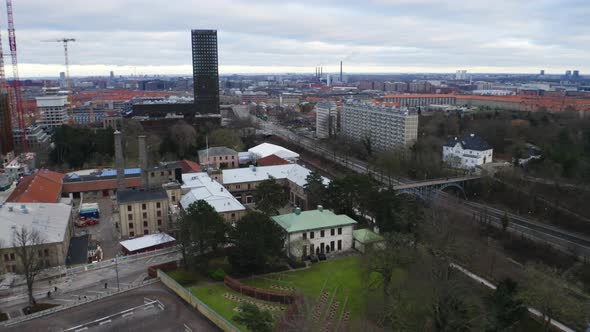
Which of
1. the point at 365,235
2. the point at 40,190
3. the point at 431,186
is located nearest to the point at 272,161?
the point at 431,186

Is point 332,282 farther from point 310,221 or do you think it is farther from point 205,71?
point 205,71

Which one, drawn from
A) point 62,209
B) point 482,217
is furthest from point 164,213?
point 482,217

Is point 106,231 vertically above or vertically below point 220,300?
below

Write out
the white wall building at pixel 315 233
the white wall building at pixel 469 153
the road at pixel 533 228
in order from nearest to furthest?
1. the white wall building at pixel 315 233
2. the road at pixel 533 228
3. the white wall building at pixel 469 153

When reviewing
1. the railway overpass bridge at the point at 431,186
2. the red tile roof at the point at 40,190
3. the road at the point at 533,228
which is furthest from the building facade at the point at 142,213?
the road at the point at 533,228

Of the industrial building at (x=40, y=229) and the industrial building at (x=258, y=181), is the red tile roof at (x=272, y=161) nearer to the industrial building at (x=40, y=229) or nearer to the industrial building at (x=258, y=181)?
the industrial building at (x=258, y=181)
